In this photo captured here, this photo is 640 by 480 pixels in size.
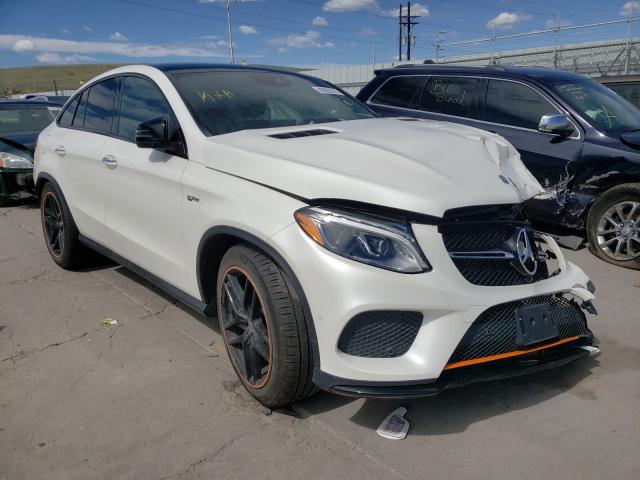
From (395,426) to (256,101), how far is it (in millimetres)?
2085

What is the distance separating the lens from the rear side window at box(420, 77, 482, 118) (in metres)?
5.85

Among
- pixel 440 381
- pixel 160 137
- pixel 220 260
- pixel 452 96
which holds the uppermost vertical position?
pixel 452 96

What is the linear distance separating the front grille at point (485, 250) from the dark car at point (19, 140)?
749 cm

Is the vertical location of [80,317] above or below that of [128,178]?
below

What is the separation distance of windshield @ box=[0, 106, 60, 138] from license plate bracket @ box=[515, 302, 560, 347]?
8675 millimetres

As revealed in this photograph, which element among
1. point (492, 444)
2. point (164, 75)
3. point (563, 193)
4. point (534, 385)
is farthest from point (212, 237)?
point (563, 193)

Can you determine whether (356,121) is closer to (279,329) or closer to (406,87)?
(279,329)

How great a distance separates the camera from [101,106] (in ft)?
13.9

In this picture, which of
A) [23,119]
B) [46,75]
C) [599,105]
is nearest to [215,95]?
[599,105]

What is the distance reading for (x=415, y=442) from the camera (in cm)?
244

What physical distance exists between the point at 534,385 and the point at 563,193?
2.78 m

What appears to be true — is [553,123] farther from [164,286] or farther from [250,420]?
[250,420]

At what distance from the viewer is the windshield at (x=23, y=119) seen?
8.84 meters

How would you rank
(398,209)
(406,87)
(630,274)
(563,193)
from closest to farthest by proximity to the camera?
(398,209), (630,274), (563,193), (406,87)
